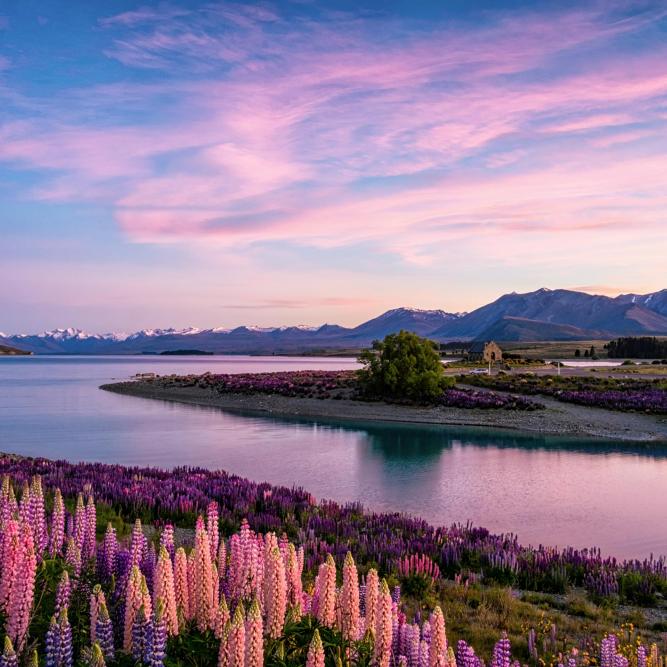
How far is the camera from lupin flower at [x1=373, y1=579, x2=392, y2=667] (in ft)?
16.6

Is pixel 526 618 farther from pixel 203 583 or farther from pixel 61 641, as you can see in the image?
pixel 61 641

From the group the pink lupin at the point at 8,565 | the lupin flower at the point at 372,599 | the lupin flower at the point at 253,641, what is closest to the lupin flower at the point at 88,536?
the pink lupin at the point at 8,565

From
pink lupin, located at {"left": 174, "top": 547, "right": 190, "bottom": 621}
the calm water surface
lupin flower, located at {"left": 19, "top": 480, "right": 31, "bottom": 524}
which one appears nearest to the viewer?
pink lupin, located at {"left": 174, "top": 547, "right": 190, "bottom": 621}

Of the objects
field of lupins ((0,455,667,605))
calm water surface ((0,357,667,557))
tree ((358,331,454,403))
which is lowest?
calm water surface ((0,357,667,557))

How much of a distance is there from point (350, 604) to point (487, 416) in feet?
158

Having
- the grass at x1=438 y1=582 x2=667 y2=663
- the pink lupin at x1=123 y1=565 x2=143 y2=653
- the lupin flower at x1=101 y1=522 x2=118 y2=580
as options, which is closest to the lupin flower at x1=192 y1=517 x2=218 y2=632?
the pink lupin at x1=123 y1=565 x2=143 y2=653

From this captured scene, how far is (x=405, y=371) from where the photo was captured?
60031 mm

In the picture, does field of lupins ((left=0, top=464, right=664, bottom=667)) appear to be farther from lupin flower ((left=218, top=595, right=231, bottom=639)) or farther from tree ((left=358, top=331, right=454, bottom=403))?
Result: tree ((left=358, top=331, right=454, bottom=403))

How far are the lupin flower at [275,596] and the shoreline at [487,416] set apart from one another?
139 ft

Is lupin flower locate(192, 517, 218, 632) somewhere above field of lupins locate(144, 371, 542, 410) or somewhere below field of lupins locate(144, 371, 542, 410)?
above

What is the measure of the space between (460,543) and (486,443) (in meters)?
28.1

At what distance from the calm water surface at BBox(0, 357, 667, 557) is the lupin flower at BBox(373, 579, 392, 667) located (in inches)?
610

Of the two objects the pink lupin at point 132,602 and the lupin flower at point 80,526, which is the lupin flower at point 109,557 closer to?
the lupin flower at point 80,526

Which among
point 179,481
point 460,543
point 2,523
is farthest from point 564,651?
point 179,481
